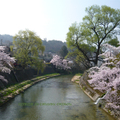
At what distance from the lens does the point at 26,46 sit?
27172mm

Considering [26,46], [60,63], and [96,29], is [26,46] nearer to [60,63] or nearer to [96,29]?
[96,29]

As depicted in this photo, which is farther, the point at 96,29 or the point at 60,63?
the point at 60,63

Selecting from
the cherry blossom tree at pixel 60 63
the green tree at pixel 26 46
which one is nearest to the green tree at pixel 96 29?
the green tree at pixel 26 46

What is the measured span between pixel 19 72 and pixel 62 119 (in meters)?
17.5

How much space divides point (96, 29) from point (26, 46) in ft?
45.7

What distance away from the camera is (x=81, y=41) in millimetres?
26922

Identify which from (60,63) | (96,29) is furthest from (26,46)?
(60,63)

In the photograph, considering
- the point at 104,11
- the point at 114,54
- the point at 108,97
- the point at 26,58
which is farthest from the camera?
the point at 26,58

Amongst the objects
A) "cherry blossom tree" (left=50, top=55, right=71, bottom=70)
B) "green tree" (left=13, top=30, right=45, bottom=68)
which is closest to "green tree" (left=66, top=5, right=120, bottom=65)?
"green tree" (left=13, top=30, right=45, bottom=68)

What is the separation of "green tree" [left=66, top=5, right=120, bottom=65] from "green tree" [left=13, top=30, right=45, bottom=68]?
6910 mm

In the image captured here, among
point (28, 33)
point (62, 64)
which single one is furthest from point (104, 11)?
point (62, 64)

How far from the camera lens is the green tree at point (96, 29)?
24.0 metres

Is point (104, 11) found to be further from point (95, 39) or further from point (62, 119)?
point (62, 119)

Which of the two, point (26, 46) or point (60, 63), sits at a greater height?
point (26, 46)
